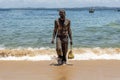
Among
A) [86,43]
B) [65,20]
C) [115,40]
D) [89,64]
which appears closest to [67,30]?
[65,20]

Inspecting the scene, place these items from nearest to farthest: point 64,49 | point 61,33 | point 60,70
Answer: point 60,70 < point 61,33 < point 64,49

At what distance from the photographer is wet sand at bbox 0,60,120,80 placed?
299 inches

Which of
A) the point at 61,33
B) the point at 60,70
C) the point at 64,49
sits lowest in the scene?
the point at 60,70

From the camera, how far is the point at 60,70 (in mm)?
8383

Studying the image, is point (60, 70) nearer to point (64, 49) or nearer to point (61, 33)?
point (64, 49)

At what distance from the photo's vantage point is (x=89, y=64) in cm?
915

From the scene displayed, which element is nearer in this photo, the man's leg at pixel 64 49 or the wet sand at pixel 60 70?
the wet sand at pixel 60 70

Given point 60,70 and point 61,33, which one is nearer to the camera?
point 60,70

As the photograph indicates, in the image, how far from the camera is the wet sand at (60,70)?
7595 millimetres

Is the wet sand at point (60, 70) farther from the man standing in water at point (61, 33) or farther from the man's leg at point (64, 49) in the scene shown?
the man standing in water at point (61, 33)

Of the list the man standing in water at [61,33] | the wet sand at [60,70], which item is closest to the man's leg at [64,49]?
the man standing in water at [61,33]

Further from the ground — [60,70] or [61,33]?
[61,33]

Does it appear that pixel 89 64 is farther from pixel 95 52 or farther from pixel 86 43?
pixel 86 43

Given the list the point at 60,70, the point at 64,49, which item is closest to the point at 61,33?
the point at 64,49
